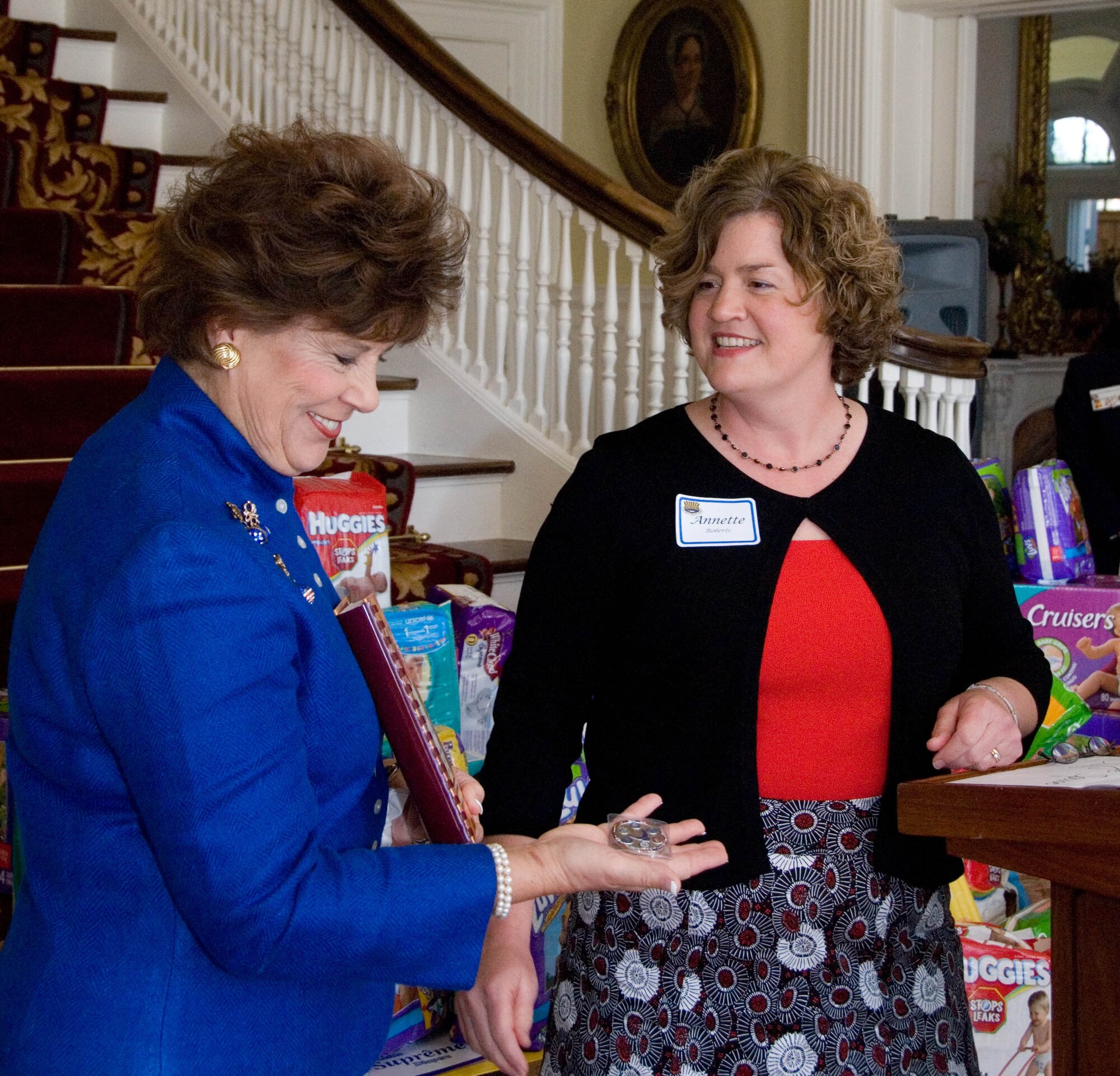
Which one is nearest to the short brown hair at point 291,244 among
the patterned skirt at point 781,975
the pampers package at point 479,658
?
the patterned skirt at point 781,975

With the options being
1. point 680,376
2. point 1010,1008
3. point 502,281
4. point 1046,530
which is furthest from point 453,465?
point 1010,1008

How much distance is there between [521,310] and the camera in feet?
13.1

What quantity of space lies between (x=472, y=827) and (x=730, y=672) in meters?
0.34

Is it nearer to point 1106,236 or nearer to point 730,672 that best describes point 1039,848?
point 730,672

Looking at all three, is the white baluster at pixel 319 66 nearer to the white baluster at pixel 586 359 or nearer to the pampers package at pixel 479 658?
the white baluster at pixel 586 359

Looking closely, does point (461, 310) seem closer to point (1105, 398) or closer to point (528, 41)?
point (1105, 398)

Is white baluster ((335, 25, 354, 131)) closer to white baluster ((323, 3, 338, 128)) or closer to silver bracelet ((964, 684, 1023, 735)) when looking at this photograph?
white baluster ((323, 3, 338, 128))

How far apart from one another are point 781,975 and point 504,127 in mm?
2979

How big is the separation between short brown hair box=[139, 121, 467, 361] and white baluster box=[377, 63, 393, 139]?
10.9 ft

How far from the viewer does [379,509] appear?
2.51m

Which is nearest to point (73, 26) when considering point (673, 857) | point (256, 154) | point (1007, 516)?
point (1007, 516)

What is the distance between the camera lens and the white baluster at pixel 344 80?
4.42 m

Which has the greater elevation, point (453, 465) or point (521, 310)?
point (521, 310)

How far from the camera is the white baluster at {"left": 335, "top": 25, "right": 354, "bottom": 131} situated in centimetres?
442
